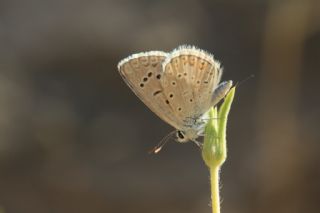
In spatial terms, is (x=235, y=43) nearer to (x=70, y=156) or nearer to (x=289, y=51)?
(x=289, y=51)

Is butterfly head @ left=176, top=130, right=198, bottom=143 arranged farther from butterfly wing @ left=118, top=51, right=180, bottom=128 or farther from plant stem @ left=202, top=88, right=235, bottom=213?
plant stem @ left=202, top=88, right=235, bottom=213

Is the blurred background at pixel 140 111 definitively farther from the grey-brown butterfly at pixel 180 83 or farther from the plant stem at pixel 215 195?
the plant stem at pixel 215 195

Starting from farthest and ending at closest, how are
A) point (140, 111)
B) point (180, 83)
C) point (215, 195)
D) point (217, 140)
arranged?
point (140, 111) → point (180, 83) → point (217, 140) → point (215, 195)

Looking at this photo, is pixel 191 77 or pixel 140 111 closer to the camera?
pixel 191 77

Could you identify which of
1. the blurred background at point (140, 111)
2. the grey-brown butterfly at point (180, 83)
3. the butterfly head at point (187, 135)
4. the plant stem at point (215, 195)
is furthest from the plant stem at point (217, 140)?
the blurred background at point (140, 111)

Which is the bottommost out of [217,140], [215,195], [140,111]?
[215,195]

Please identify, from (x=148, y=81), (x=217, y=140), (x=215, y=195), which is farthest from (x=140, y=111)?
(x=215, y=195)

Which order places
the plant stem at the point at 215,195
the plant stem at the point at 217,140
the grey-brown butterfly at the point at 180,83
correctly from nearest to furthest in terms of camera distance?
the plant stem at the point at 215,195 < the plant stem at the point at 217,140 < the grey-brown butterfly at the point at 180,83

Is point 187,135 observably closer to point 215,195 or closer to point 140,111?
point 215,195
